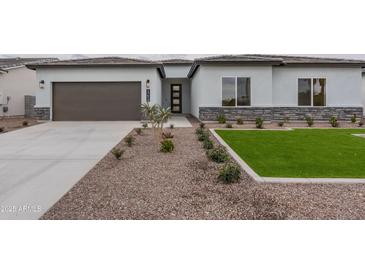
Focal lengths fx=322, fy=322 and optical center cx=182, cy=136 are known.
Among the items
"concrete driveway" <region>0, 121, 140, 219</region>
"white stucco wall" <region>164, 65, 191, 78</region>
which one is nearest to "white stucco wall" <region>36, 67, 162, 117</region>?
"concrete driveway" <region>0, 121, 140, 219</region>

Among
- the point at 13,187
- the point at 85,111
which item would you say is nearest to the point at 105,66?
the point at 85,111

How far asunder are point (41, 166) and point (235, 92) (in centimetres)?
1238

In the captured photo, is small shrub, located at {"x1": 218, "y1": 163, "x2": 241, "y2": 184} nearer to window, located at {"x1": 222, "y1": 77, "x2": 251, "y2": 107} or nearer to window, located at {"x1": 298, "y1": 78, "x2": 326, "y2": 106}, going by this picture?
window, located at {"x1": 222, "y1": 77, "x2": 251, "y2": 107}

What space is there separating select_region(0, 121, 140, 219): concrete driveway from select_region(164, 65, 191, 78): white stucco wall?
1487cm

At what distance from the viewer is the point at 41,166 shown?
7066 mm

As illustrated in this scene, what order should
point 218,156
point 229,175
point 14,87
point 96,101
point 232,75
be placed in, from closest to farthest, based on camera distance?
point 229,175
point 218,156
point 232,75
point 96,101
point 14,87

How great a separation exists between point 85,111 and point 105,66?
293cm

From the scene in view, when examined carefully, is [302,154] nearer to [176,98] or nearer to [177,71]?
[176,98]

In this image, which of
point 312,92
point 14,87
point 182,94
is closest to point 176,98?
point 182,94

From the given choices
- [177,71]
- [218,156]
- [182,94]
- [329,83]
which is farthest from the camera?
[182,94]

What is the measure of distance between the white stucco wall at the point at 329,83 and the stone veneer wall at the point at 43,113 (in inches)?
521

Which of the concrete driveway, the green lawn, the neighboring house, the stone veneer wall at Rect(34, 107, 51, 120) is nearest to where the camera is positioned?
the concrete driveway

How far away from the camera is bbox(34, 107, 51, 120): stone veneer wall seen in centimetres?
1877

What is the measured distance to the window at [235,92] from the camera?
57.3 ft
